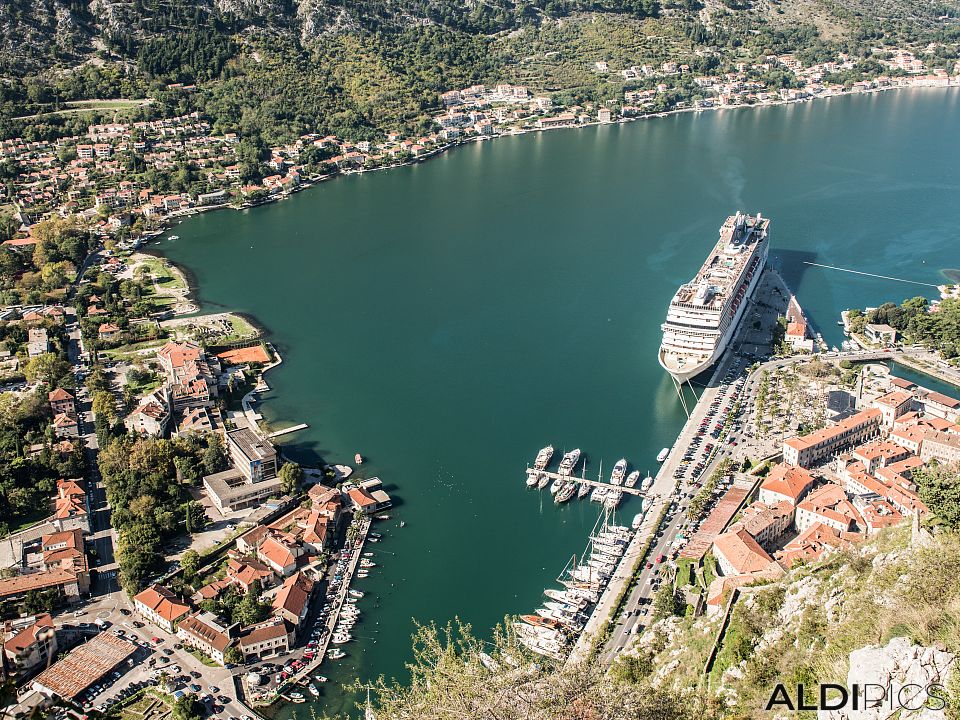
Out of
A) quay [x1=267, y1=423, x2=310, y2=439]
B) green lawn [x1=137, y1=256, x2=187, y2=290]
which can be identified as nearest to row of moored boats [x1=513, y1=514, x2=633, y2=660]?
quay [x1=267, y1=423, x2=310, y2=439]

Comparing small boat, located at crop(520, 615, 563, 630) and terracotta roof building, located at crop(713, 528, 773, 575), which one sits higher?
terracotta roof building, located at crop(713, 528, 773, 575)

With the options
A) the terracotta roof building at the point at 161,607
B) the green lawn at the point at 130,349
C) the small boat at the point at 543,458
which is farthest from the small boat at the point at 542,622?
the green lawn at the point at 130,349

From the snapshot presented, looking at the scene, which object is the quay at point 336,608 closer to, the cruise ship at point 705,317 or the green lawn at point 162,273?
the cruise ship at point 705,317

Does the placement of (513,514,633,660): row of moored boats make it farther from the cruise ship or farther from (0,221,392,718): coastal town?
the cruise ship

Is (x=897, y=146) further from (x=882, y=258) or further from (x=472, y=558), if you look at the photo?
(x=472, y=558)

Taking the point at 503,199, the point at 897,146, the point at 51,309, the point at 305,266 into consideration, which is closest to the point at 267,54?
the point at 503,199

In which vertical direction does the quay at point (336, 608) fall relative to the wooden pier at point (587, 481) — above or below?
below

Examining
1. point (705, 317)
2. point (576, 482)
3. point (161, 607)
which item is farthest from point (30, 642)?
point (705, 317)
